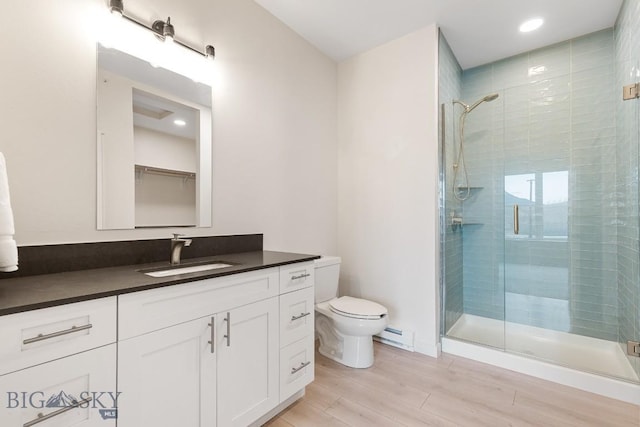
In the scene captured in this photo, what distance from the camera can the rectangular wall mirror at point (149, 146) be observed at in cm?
143

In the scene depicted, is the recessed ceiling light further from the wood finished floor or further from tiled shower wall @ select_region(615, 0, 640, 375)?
the wood finished floor

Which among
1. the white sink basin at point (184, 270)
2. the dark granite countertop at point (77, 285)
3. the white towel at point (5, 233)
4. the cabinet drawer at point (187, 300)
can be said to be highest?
the white towel at point (5, 233)

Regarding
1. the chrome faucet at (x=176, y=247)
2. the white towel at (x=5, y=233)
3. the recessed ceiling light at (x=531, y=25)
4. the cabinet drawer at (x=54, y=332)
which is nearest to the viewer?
the cabinet drawer at (x=54, y=332)

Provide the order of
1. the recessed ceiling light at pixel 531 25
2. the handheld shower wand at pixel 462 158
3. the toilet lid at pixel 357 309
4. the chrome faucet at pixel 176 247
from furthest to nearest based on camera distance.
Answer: the handheld shower wand at pixel 462 158 → the recessed ceiling light at pixel 531 25 → the toilet lid at pixel 357 309 → the chrome faucet at pixel 176 247

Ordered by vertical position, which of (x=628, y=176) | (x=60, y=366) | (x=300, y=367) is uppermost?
(x=628, y=176)

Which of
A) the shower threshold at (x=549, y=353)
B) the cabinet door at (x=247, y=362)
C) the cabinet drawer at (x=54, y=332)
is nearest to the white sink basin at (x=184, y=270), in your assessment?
the cabinet door at (x=247, y=362)

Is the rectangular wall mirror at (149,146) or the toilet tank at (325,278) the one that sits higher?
the rectangular wall mirror at (149,146)

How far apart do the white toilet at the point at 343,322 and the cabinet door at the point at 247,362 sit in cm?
72

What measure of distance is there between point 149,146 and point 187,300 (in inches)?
36.7

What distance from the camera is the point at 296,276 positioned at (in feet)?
5.42

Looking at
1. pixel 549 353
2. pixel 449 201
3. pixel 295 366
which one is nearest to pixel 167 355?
pixel 295 366

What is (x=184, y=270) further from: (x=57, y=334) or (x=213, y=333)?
(x=57, y=334)

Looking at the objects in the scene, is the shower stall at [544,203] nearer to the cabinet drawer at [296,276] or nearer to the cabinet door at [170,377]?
the cabinet drawer at [296,276]

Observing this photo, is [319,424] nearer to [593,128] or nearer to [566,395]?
[566,395]
